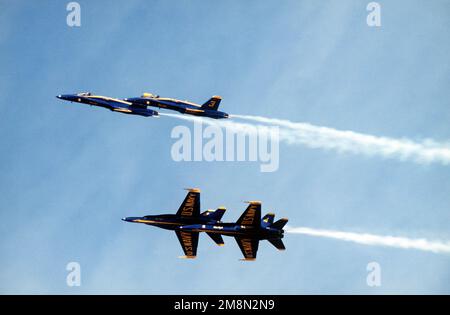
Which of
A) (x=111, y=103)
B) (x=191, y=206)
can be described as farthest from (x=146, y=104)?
(x=191, y=206)

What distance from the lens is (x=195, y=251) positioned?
170375 mm

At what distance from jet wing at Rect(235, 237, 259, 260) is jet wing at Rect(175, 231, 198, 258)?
7.89m

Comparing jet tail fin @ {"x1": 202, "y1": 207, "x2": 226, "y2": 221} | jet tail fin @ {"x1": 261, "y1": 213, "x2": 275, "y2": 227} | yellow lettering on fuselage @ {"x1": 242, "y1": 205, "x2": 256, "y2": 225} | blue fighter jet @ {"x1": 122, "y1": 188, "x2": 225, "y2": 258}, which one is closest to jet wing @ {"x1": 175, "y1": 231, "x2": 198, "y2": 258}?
blue fighter jet @ {"x1": 122, "y1": 188, "x2": 225, "y2": 258}

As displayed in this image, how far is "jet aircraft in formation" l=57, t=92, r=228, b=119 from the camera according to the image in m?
176

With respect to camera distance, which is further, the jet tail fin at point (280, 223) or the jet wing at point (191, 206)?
the jet wing at point (191, 206)

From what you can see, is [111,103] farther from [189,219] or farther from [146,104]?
[189,219]

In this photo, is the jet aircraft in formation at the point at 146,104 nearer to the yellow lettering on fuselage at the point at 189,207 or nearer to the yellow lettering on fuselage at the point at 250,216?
the yellow lettering on fuselage at the point at 189,207

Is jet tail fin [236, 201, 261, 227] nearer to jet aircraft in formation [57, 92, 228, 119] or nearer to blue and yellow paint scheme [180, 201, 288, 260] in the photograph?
blue and yellow paint scheme [180, 201, 288, 260]

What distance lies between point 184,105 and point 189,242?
24792mm

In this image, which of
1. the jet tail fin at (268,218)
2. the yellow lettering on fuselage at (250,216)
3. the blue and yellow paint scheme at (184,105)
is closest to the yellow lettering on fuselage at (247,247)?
the yellow lettering on fuselage at (250,216)

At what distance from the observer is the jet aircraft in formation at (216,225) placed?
16312 cm

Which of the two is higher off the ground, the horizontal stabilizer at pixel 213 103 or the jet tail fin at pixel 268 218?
the horizontal stabilizer at pixel 213 103
